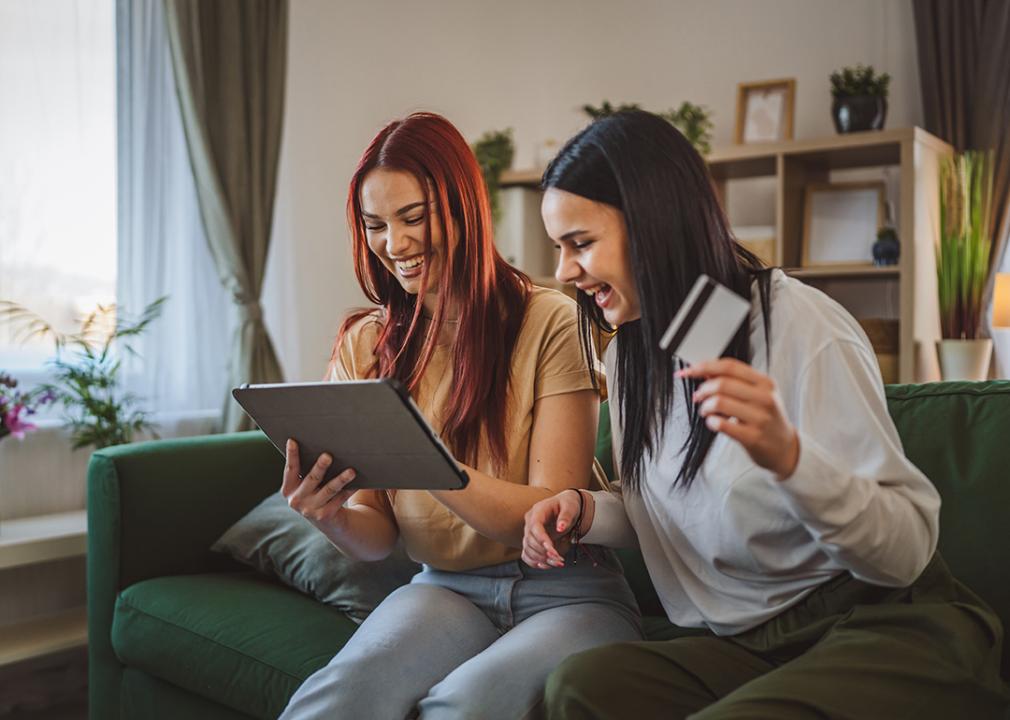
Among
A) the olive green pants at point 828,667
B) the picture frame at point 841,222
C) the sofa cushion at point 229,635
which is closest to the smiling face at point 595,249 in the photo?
the olive green pants at point 828,667

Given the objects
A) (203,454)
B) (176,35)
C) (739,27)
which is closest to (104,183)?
(176,35)

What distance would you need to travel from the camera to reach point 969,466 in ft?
5.11

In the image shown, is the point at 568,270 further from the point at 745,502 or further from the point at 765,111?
the point at 765,111

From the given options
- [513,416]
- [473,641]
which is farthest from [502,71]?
[473,641]

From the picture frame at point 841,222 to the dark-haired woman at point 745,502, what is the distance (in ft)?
7.44

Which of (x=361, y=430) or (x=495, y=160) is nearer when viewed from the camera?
(x=361, y=430)

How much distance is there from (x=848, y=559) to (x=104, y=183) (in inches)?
100.0

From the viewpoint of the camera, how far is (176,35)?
3.11 metres

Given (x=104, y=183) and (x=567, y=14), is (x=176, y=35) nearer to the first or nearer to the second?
(x=104, y=183)

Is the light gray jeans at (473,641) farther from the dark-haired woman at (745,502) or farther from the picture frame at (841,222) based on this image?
the picture frame at (841,222)

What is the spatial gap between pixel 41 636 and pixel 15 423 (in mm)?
534

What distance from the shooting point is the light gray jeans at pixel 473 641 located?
129 centimetres

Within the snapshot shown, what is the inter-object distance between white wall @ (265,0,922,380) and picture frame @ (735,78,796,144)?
5.5 inches

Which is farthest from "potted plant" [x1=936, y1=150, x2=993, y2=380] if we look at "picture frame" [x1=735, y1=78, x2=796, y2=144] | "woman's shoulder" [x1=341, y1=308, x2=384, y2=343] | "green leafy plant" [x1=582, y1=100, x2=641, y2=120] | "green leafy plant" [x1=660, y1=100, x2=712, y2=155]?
"woman's shoulder" [x1=341, y1=308, x2=384, y2=343]
